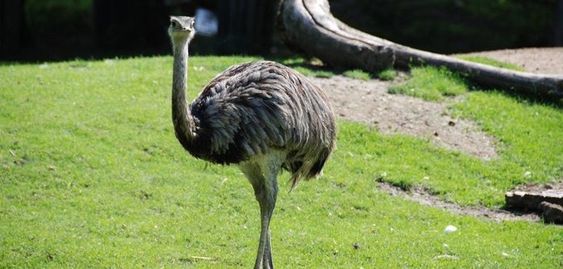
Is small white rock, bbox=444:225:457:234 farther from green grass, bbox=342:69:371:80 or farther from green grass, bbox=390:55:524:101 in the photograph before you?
green grass, bbox=342:69:371:80

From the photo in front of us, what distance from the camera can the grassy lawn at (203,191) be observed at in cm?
870

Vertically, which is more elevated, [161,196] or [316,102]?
[316,102]

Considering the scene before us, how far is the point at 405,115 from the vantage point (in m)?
12.2

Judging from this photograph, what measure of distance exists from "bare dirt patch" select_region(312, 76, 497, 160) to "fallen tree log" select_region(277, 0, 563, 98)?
502 millimetres

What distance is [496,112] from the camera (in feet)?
40.4

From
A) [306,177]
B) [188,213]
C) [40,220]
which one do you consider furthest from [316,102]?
[40,220]

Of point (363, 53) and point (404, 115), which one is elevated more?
point (363, 53)

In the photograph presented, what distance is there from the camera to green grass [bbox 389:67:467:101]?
41.3ft

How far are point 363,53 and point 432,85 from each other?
1009mm

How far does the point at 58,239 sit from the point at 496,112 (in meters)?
5.88

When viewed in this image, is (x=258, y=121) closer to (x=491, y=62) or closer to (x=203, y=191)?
(x=203, y=191)

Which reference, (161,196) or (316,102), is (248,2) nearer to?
(161,196)

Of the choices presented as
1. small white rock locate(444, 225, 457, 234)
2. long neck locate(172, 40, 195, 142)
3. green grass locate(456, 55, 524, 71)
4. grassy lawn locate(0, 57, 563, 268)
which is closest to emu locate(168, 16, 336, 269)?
long neck locate(172, 40, 195, 142)

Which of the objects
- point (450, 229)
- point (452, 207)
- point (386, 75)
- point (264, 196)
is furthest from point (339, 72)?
point (264, 196)
